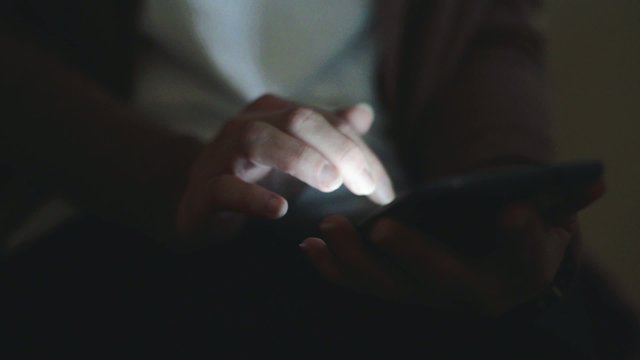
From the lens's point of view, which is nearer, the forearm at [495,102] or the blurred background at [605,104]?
the forearm at [495,102]

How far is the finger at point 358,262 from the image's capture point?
0.38 meters

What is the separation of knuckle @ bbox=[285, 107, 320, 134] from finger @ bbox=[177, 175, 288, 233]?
0.14 ft

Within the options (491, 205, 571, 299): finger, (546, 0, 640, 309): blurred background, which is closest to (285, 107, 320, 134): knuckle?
(491, 205, 571, 299): finger

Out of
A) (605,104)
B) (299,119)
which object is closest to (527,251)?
(299,119)

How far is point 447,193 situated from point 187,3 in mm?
267

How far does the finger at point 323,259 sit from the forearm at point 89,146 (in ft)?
0.36

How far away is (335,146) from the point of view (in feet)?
1.27

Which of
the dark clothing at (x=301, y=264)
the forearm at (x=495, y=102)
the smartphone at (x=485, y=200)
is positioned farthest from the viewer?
the forearm at (x=495, y=102)

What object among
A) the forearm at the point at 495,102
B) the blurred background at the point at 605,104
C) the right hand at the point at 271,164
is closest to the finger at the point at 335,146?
the right hand at the point at 271,164

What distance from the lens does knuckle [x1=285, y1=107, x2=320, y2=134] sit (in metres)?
0.39

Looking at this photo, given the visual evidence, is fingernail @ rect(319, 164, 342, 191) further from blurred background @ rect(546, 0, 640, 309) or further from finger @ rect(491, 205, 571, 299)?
blurred background @ rect(546, 0, 640, 309)

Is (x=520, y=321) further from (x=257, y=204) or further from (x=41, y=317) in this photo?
(x=41, y=317)

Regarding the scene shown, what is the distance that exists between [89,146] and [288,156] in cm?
17

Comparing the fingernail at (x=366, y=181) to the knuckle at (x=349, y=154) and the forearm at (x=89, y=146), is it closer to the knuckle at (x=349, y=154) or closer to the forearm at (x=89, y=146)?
the knuckle at (x=349, y=154)
